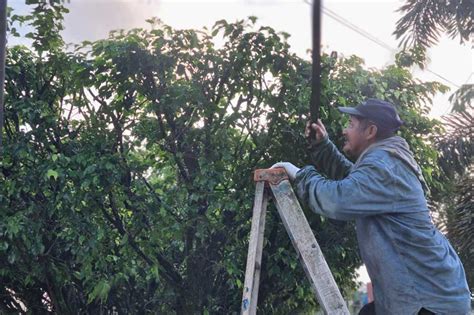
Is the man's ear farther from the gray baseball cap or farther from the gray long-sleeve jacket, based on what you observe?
the gray long-sleeve jacket

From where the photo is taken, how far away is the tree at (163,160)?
4414 mm

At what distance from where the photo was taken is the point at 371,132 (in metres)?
2.80

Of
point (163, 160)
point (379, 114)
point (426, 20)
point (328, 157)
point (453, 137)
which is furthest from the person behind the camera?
point (426, 20)

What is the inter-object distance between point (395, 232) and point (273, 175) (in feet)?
2.03

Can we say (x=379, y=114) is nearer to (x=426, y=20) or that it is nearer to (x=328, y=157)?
(x=328, y=157)

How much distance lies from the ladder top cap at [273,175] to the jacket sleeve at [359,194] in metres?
0.33

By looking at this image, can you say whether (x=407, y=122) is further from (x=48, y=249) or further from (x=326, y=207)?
(x=48, y=249)

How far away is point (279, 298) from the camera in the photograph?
528 cm

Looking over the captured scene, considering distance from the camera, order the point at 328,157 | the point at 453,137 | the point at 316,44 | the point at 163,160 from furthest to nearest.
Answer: the point at 453,137
the point at 163,160
the point at 328,157
the point at 316,44

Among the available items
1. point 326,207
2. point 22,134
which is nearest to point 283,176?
point 326,207

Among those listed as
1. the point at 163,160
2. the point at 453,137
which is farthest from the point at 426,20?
the point at 163,160

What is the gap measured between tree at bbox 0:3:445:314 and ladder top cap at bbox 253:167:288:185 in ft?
4.69

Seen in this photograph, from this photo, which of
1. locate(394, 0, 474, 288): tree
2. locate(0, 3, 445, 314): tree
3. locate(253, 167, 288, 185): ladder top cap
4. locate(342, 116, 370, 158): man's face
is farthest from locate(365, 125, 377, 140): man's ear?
locate(394, 0, 474, 288): tree

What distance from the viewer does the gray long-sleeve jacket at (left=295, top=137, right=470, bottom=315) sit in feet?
8.17
